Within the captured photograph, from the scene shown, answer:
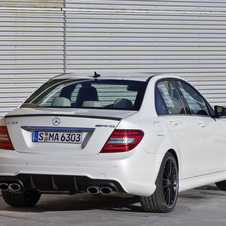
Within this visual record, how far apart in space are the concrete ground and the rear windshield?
106cm

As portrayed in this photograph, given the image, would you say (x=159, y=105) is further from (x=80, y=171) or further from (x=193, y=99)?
(x=80, y=171)

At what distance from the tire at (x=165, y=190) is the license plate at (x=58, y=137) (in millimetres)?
922

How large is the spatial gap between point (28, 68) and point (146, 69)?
2.52 meters

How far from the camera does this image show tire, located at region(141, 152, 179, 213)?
7996 mm

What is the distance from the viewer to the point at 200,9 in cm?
1742

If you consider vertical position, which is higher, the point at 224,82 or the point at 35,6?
the point at 35,6

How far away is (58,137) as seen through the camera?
302 inches

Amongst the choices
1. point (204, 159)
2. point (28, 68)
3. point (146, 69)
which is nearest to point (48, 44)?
point (28, 68)

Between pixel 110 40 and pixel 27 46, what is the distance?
172 cm

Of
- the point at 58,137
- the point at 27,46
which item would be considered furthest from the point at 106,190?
the point at 27,46

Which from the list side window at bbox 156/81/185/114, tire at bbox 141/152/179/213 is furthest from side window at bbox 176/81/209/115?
tire at bbox 141/152/179/213

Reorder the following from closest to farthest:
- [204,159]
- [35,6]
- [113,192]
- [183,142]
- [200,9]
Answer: [113,192], [183,142], [204,159], [35,6], [200,9]

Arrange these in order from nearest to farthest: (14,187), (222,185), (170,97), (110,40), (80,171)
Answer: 1. (80,171)
2. (14,187)
3. (170,97)
4. (222,185)
5. (110,40)

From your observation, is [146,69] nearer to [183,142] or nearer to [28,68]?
[28,68]
